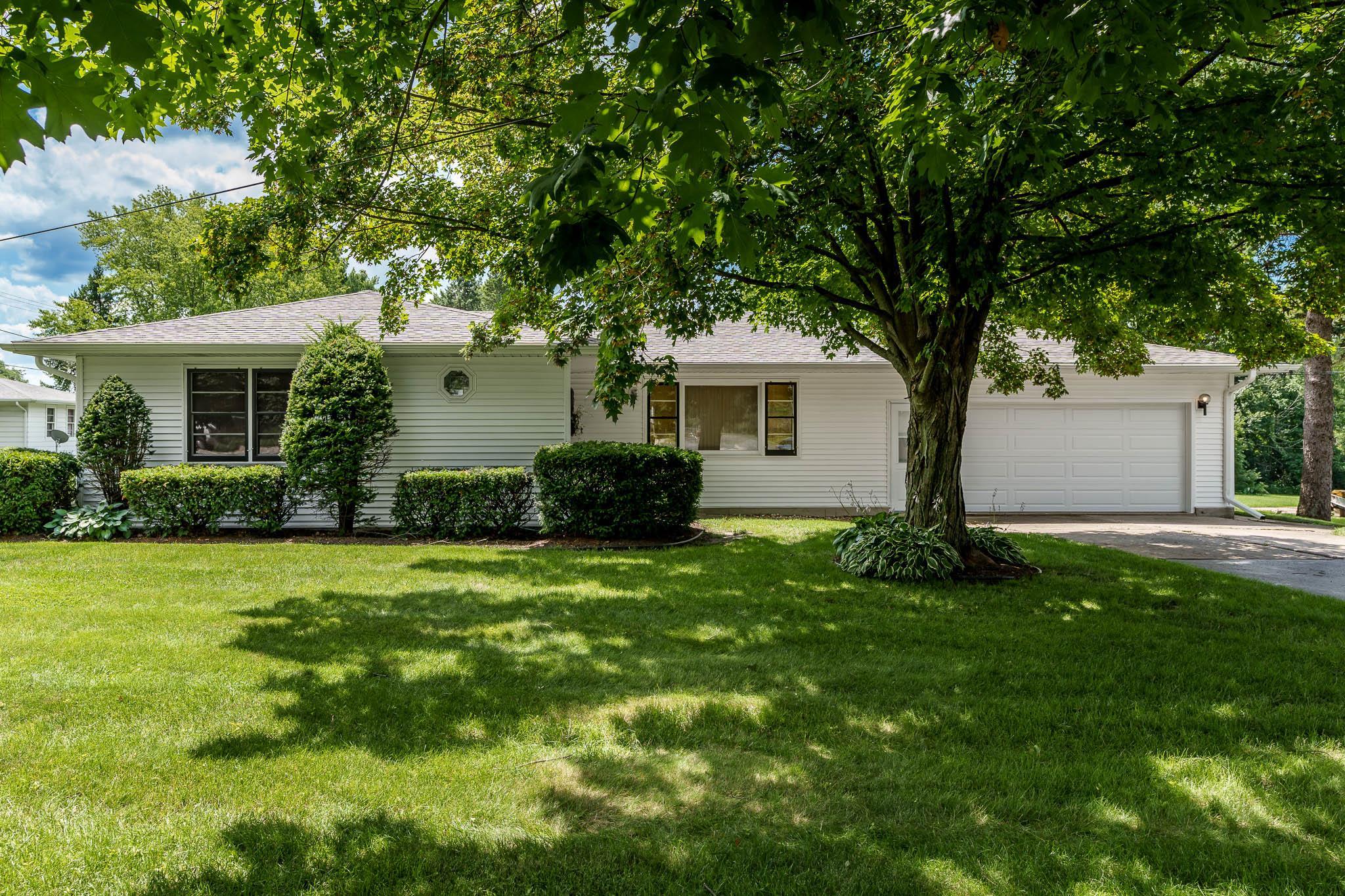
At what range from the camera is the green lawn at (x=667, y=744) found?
7.55ft

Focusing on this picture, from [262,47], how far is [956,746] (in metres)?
5.71

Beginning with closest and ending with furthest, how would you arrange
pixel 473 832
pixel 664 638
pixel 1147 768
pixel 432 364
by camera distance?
pixel 473 832 → pixel 1147 768 → pixel 664 638 → pixel 432 364

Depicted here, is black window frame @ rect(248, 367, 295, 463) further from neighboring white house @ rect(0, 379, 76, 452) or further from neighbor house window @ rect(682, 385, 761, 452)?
neighboring white house @ rect(0, 379, 76, 452)

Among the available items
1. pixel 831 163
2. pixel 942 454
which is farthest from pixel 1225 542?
pixel 831 163

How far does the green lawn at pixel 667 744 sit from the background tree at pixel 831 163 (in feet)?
6.82

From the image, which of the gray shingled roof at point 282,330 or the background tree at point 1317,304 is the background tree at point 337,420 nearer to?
the gray shingled roof at point 282,330

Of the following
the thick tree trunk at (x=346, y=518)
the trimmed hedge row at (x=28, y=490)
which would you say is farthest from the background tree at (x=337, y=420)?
the trimmed hedge row at (x=28, y=490)

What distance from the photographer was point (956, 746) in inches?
127

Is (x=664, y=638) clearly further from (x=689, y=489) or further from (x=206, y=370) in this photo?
(x=206, y=370)

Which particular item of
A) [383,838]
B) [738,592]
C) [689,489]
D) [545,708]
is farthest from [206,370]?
[383,838]

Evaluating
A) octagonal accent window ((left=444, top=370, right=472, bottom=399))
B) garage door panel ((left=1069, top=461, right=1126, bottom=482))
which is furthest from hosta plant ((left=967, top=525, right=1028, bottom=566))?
octagonal accent window ((left=444, top=370, right=472, bottom=399))

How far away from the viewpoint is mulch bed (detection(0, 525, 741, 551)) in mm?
9273

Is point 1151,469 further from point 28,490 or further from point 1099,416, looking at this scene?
point 28,490

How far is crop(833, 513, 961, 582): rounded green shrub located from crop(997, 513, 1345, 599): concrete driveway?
3426 mm
